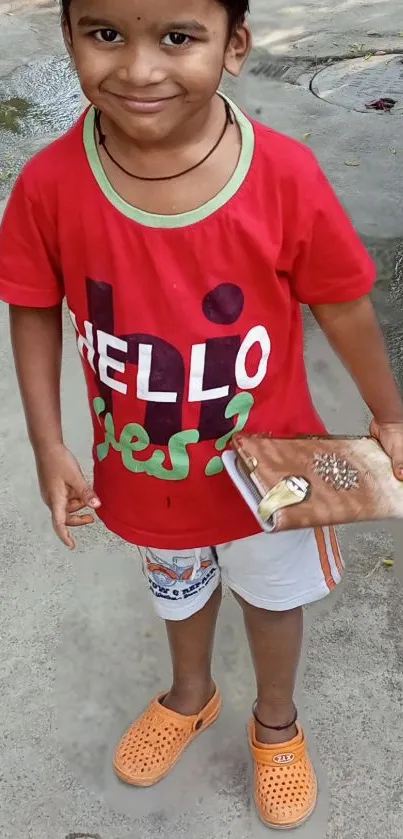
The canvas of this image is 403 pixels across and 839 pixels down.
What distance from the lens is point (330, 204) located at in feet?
4.14

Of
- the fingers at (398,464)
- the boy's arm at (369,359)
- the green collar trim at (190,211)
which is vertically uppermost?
the green collar trim at (190,211)

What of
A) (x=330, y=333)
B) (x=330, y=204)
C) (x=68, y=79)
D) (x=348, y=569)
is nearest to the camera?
(x=330, y=204)

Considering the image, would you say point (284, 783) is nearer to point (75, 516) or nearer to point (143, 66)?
point (75, 516)

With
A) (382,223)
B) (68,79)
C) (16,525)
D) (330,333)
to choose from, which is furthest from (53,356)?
(68,79)

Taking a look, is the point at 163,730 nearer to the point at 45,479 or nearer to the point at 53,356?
the point at 45,479

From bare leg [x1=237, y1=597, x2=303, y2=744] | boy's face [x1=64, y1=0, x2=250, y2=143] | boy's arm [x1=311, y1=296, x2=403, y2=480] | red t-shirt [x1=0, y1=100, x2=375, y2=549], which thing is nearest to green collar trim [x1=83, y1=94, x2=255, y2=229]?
red t-shirt [x1=0, y1=100, x2=375, y2=549]

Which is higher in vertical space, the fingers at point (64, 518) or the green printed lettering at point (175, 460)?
the green printed lettering at point (175, 460)

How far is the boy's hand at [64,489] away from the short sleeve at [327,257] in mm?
437

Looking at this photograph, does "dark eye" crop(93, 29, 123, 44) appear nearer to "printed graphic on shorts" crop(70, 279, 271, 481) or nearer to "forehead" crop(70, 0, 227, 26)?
"forehead" crop(70, 0, 227, 26)

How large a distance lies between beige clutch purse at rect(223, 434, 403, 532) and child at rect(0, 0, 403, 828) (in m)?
0.05

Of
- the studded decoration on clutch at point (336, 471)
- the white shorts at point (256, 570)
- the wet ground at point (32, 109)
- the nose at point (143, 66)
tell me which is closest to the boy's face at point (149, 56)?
the nose at point (143, 66)

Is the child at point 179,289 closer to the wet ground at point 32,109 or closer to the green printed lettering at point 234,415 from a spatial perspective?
the green printed lettering at point 234,415

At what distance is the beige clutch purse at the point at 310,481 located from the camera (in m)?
1.30

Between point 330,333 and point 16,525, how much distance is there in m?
1.24
